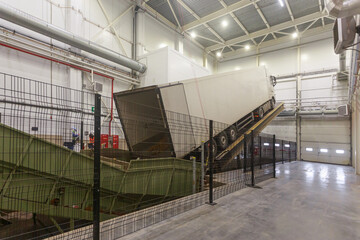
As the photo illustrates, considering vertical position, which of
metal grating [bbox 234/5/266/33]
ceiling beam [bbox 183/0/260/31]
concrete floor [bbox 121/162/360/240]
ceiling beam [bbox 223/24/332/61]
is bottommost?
concrete floor [bbox 121/162/360/240]

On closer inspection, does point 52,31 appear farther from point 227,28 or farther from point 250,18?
point 250,18

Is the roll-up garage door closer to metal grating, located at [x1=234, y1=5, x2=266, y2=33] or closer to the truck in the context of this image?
metal grating, located at [x1=234, y1=5, x2=266, y2=33]

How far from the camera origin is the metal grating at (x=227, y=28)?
12019 mm

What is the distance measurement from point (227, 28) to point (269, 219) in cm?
1265

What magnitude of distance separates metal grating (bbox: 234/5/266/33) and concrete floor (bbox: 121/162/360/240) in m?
10.5

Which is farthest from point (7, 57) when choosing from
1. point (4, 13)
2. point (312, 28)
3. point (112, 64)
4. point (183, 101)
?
point (312, 28)

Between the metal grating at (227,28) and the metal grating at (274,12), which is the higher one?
the metal grating at (274,12)

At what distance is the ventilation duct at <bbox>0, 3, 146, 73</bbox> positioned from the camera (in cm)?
558

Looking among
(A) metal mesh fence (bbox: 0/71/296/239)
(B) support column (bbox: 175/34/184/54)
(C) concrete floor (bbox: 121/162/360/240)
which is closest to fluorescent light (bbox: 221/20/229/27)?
(B) support column (bbox: 175/34/184/54)

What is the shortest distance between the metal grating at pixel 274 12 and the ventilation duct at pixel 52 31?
331 inches

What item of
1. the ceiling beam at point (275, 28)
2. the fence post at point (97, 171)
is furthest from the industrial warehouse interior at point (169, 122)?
the ceiling beam at point (275, 28)

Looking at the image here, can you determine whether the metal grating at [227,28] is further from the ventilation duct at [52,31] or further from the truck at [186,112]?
the ventilation duct at [52,31]

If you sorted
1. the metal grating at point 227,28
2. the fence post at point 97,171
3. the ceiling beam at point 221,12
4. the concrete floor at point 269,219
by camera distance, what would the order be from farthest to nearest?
the metal grating at point 227,28, the ceiling beam at point 221,12, the concrete floor at point 269,219, the fence post at point 97,171

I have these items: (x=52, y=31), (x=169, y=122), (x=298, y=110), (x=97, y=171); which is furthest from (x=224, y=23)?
(x=97, y=171)
